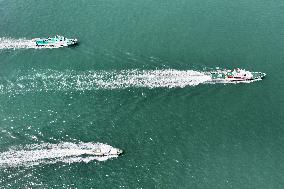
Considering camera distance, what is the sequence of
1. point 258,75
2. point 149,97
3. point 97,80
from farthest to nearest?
1. point 258,75
2. point 97,80
3. point 149,97

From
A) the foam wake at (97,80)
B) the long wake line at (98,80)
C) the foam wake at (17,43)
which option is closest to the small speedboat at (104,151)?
the long wake line at (98,80)

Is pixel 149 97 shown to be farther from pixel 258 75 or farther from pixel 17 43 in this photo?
pixel 17 43

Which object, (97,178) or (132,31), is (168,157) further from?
(132,31)

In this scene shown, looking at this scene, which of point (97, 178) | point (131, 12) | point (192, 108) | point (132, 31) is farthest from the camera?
point (131, 12)

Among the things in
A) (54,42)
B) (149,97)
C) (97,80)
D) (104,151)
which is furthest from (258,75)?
(54,42)

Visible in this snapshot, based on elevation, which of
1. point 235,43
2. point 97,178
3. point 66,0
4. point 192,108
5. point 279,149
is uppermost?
point 66,0

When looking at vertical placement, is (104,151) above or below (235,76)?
below

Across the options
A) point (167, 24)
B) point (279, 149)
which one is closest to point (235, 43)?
point (167, 24)
